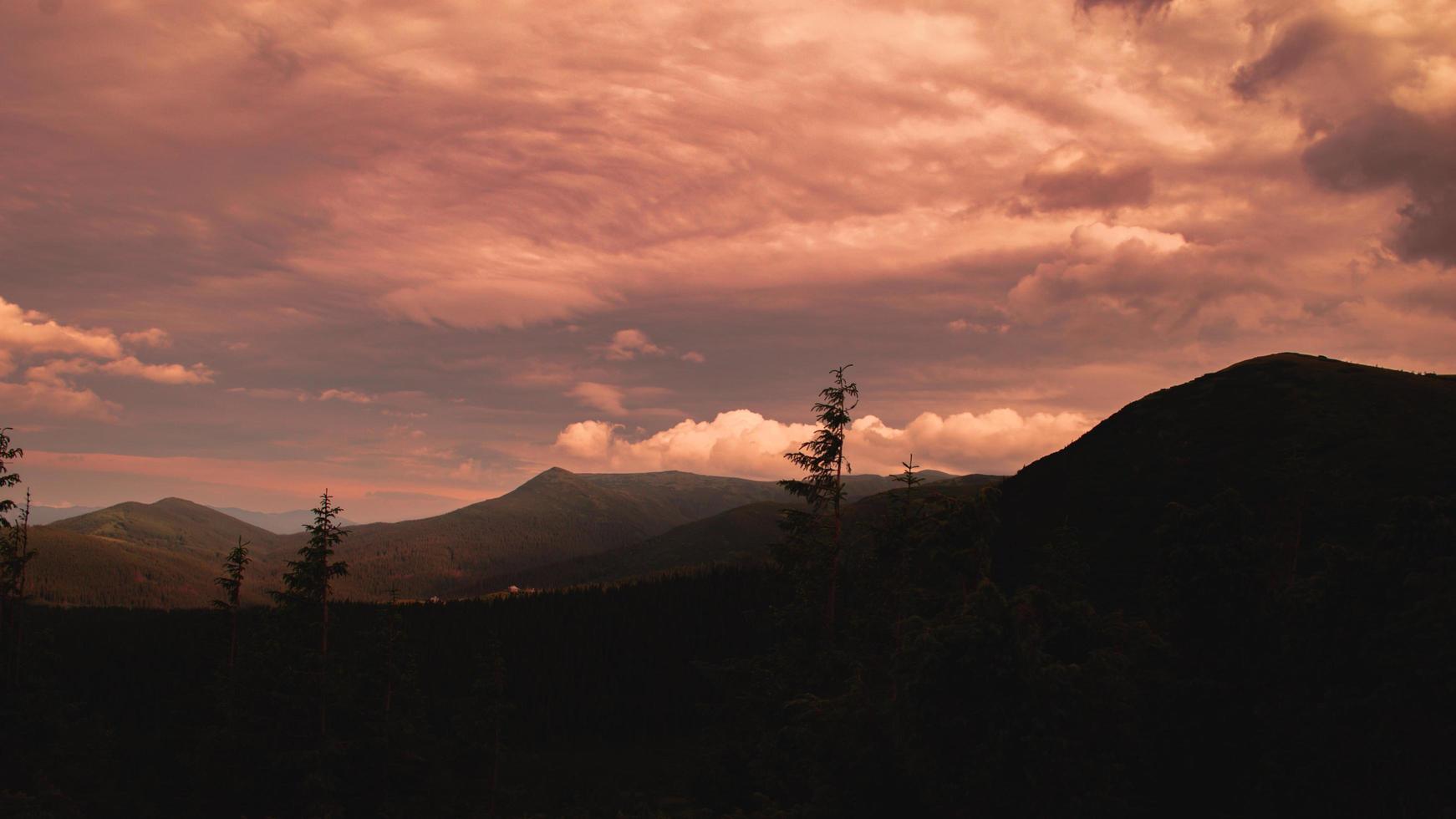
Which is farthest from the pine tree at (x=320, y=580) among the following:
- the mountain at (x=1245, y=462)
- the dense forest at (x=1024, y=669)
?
the mountain at (x=1245, y=462)

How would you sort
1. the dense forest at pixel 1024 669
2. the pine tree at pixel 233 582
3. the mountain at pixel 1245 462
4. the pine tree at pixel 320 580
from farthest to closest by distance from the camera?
the mountain at pixel 1245 462
the pine tree at pixel 233 582
the pine tree at pixel 320 580
the dense forest at pixel 1024 669

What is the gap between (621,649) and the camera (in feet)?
404

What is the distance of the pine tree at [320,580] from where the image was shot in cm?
3241

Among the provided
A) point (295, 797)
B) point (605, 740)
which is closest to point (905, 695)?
point (295, 797)

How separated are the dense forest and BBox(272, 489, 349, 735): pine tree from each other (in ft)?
0.52

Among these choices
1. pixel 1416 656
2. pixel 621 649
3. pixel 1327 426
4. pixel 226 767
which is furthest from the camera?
pixel 621 649

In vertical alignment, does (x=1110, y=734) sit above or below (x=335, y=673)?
above

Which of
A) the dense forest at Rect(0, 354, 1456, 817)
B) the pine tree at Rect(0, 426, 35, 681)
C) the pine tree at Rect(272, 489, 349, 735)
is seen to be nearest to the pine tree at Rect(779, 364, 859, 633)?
the dense forest at Rect(0, 354, 1456, 817)

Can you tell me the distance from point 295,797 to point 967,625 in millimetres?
34703

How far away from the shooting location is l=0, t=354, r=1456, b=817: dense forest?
40.0 ft

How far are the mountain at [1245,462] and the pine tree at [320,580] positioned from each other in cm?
4290

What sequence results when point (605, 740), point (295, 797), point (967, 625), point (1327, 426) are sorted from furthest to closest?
point (605, 740)
point (1327, 426)
point (295, 797)
point (967, 625)

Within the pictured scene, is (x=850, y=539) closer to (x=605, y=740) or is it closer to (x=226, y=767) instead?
(x=226, y=767)

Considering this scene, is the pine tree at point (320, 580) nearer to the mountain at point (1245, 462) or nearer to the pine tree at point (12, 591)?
the pine tree at point (12, 591)
